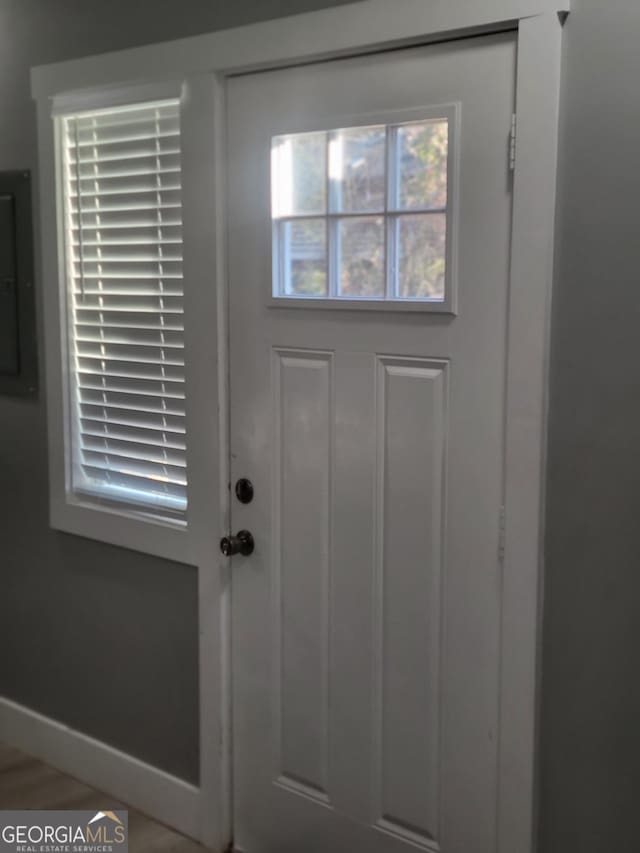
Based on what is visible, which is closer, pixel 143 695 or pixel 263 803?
pixel 263 803

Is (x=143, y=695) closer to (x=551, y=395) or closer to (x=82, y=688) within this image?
(x=82, y=688)

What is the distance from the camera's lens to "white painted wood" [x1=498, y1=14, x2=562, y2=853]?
6.21ft

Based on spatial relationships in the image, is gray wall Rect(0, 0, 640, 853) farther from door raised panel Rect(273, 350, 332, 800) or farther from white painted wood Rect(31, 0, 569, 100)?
door raised panel Rect(273, 350, 332, 800)

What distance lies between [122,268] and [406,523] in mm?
1078

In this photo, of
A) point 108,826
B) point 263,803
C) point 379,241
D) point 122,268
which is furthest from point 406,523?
point 108,826

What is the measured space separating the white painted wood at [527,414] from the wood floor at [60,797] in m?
1.02

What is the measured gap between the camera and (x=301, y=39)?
2197 millimetres

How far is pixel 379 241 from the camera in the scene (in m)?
2.16

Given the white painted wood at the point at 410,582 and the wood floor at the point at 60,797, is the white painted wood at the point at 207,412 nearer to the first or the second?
the wood floor at the point at 60,797

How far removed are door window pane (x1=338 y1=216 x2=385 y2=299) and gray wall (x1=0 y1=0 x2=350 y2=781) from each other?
2.02 ft

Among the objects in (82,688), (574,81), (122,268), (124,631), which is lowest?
(82,688)

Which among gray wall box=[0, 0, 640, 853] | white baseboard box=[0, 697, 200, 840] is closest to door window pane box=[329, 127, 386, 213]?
gray wall box=[0, 0, 640, 853]
